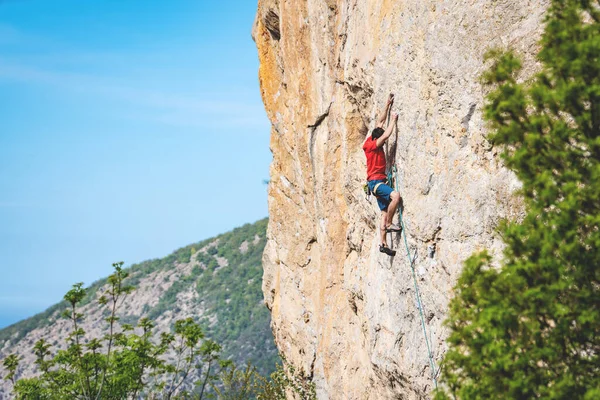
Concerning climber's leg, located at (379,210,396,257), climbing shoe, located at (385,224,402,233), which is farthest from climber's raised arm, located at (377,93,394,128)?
climbing shoe, located at (385,224,402,233)

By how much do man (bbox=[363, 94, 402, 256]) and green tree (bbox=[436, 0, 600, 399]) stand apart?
4859 millimetres

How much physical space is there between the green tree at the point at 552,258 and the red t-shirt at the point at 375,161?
16.7ft

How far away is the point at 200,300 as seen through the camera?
95.2 meters

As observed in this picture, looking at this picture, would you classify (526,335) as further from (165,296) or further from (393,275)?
(165,296)

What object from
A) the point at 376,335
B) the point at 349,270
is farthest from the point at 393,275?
the point at 349,270

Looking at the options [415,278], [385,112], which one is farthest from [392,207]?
[385,112]

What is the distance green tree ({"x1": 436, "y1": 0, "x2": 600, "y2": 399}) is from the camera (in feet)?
18.8

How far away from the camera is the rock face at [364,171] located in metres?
9.15

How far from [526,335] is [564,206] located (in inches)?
47.6

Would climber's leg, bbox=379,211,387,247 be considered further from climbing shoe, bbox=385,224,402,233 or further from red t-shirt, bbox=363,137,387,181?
red t-shirt, bbox=363,137,387,181

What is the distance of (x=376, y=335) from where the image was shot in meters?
12.2

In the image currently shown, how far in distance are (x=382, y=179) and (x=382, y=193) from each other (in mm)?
267

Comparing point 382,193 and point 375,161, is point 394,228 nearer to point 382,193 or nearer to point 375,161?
point 382,193

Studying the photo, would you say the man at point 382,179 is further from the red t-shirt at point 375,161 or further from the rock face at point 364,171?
the rock face at point 364,171
